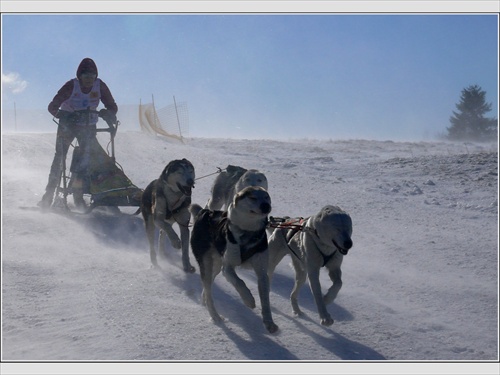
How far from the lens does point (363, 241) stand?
7676 millimetres

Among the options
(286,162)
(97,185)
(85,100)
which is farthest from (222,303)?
(286,162)

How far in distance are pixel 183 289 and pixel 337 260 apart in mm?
1569

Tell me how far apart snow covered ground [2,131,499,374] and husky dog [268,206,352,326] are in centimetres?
24

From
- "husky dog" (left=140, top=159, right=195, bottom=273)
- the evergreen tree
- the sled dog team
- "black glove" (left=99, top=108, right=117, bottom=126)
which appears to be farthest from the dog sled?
the evergreen tree

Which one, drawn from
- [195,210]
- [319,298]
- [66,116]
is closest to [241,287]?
[319,298]

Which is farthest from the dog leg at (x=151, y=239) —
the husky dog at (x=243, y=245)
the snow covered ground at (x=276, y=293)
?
the husky dog at (x=243, y=245)

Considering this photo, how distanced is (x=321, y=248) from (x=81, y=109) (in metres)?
5.29

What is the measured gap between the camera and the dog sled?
27.3ft

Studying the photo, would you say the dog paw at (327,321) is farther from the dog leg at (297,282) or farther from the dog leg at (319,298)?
the dog leg at (297,282)

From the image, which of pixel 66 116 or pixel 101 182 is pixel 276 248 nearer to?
pixel 101 182

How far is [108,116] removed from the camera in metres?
8.68

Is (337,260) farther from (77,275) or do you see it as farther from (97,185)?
(97,185)

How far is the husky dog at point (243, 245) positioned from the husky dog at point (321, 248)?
347mm

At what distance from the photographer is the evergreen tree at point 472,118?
90.1 ft
